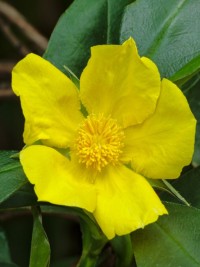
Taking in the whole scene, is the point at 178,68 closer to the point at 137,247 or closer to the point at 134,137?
the point at 134,137

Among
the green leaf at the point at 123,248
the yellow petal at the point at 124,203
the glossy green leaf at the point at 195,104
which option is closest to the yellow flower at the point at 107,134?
the yellow petal at the point at 124,203

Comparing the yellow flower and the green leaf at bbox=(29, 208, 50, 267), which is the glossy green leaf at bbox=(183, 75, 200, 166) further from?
the green leaf at bbox=(29, 208, 50, 267)

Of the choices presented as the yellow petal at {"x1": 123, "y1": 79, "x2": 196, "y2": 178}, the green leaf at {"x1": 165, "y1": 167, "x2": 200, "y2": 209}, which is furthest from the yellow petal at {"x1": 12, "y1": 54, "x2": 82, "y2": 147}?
Answer: the green leaf at {"x1": 165, "y1": 167, "x2": 200, "y2": 209}

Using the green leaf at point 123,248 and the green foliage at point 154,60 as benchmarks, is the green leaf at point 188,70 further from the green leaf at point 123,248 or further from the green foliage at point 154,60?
the green leaf at point 123,248

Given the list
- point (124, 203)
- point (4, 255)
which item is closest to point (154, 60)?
point (124, 203)

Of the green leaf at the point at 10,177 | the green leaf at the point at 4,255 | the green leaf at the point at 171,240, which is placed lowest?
the green leaf at the point at 4,255

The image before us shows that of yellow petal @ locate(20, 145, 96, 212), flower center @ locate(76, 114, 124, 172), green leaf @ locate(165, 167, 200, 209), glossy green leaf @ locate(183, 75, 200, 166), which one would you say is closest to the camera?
yellow petal @ locate(20, 145, 96, 212)

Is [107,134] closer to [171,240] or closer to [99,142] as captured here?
[99,142]
